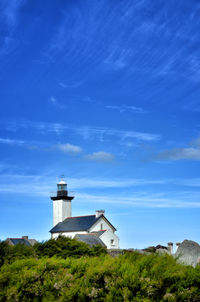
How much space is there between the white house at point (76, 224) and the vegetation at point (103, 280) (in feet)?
142

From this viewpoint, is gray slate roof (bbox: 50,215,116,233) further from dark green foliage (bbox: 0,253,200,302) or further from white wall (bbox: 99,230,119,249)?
dark green foliage (bbox: 0,253,200,302)

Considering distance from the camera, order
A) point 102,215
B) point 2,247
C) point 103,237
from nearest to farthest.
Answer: point 2,247, point 103,237, point 102,215

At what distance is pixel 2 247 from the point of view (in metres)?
13.0

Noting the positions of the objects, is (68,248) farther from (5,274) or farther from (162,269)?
(162,269)

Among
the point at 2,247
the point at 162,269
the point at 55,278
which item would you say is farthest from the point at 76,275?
the point at 2,247

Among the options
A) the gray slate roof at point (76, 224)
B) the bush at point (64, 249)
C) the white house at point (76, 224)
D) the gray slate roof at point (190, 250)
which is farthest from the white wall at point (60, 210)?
the gray slate roof at point (190, 250)

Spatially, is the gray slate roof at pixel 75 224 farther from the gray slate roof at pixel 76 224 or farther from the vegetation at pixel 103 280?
the vegetation at pixel 103 280

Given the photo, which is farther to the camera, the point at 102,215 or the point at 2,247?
the point at 102,215

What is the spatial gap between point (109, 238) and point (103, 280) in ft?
170

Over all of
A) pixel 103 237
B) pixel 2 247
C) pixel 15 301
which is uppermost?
pixel 103 237

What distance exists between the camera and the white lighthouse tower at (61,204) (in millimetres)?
65562

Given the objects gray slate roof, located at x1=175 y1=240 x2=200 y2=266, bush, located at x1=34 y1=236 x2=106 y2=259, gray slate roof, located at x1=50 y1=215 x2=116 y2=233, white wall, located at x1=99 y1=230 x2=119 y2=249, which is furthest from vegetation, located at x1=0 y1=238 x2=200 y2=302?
gray slate roof, located at x1=50 y1=215 x2=116 y2=233

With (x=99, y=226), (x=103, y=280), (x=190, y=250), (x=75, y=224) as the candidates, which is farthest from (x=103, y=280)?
(x=75, y=224)

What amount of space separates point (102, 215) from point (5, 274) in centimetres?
5279
